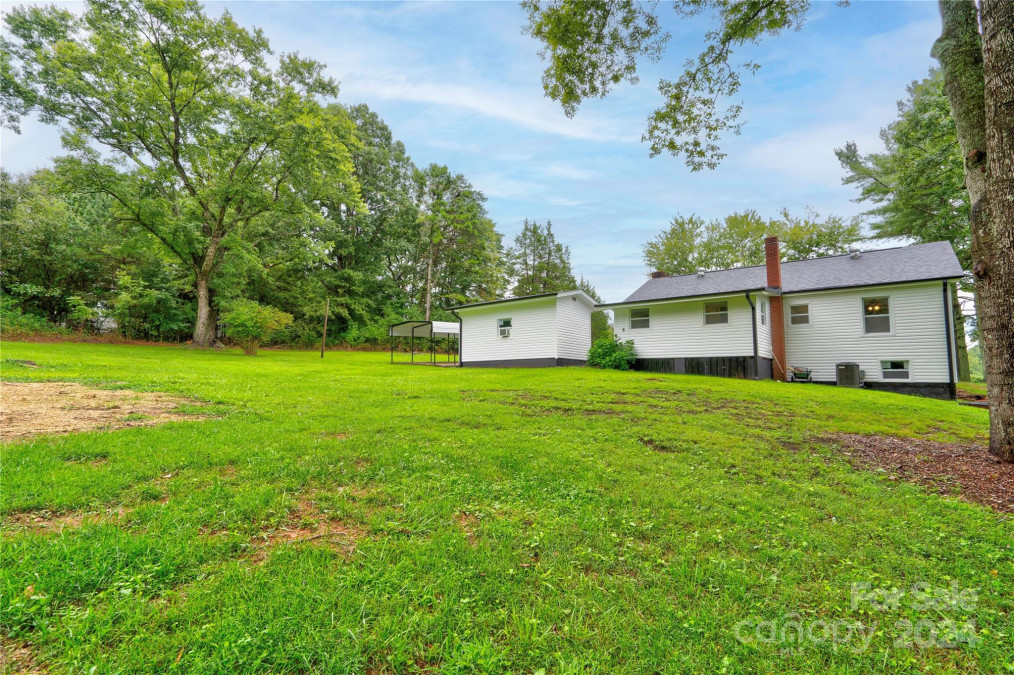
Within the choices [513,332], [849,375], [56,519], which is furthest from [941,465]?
[513,332]

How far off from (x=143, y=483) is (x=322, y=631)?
2337 millimetres

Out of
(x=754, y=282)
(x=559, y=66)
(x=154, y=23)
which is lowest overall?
(x=754, y=282)

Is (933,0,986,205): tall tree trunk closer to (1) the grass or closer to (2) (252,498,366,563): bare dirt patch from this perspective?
(2) (252,498,366,563): bare dirt patch

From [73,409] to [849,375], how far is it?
19823 millimetres

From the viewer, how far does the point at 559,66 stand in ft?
25.2

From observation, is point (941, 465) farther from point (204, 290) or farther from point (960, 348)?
point (204, 290)

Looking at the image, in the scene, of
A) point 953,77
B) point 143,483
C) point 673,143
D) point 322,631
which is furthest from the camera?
point 673,143

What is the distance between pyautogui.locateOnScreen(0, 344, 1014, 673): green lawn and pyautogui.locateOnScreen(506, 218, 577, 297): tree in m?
36.4

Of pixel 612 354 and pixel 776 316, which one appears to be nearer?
pixel 776 316

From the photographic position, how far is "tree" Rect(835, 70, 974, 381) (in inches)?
506

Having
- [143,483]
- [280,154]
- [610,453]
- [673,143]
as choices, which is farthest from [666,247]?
[143,483]

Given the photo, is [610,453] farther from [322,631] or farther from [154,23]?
[154,23]

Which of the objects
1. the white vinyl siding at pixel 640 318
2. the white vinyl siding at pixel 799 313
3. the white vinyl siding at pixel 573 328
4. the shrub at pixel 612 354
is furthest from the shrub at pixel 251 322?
the white vinyl siding at pixel 799 313

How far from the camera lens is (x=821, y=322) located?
14938mm
